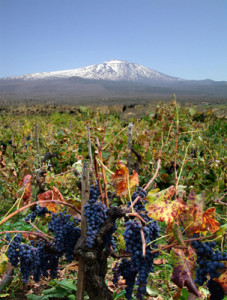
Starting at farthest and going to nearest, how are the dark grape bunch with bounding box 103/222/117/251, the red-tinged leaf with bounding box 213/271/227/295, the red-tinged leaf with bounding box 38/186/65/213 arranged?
the red-tinged leaf with bounding box 38/186/65/213 < the dark grape bunch with bounding box 103/222/117/251 < the red-tinged leaf with bounding box 213/271/227/295

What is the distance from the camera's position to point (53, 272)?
2.21 meters

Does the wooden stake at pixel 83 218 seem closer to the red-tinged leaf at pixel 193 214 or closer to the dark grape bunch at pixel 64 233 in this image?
the dark grape bunch at pixel 64 233

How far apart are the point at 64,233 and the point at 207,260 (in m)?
0.97

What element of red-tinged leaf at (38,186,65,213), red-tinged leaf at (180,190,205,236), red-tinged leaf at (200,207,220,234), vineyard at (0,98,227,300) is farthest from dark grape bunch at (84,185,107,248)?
red-tinged leaf at (200,207,220,234)

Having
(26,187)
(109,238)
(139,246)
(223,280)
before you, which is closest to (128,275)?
(109,238)

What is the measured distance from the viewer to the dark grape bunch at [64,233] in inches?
74.9

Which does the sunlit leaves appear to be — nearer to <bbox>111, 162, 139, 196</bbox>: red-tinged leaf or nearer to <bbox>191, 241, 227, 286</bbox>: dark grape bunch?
<bbox>191, 241, 227, 286</bbox>: dark grape bunch

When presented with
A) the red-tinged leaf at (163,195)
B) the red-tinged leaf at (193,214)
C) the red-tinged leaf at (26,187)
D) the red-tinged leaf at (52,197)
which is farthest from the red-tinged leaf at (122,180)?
the red-tinged leaf at (26,187)

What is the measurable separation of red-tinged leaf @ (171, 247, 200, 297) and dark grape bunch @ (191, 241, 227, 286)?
85mm

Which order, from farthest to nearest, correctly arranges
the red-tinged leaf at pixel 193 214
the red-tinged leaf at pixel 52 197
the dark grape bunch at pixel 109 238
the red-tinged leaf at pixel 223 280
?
the red-tinged leaf at pixel 52 197 → the dark grape bunch at pixel 109 238 → the red-tinged leaf at pixel 193 214 → the red-tinged leaf at pixel 223 280

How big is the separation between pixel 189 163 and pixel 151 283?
2.41 meters

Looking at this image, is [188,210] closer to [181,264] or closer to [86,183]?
[181,264]

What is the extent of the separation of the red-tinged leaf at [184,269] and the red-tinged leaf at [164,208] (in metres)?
0.17

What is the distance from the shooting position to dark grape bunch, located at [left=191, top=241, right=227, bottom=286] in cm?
141
